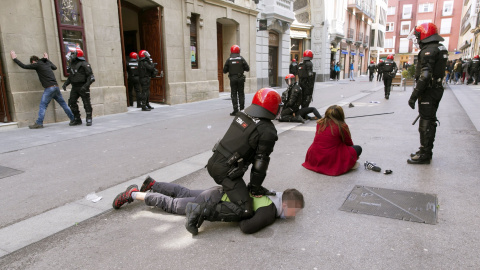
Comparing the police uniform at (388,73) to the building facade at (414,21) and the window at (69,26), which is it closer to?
the window at (69,26)

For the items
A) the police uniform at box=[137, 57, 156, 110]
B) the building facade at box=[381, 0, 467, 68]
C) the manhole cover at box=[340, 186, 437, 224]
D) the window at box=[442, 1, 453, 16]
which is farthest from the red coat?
the window at box=[442, 1, 453, 16]

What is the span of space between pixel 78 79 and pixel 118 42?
2641 millimetres

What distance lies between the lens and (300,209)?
3418 mm

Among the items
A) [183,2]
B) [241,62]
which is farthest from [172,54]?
[241,62]

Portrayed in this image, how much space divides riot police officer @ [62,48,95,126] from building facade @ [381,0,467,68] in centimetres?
5630

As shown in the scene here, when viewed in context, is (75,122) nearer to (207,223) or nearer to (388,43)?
(207,223)

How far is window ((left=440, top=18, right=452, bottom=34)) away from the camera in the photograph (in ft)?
182

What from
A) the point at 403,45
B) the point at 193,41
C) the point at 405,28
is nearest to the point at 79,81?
the point at 193,41

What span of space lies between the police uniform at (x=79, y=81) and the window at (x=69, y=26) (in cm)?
89

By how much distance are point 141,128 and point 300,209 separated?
567 cm

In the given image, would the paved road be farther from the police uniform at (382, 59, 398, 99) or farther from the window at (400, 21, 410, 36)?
the window at (400, 21, 410, 36)

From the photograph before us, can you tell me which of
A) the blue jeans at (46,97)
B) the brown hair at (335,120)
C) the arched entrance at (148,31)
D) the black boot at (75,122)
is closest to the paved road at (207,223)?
the brown hair at (335,120)

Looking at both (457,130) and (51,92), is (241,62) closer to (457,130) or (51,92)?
(51,92)

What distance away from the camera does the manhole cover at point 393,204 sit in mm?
3337
